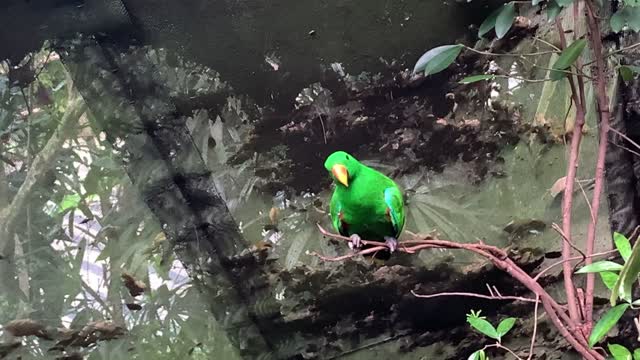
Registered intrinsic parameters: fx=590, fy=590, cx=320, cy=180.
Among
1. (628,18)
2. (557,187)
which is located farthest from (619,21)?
(557,187)

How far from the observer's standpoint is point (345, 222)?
126cm

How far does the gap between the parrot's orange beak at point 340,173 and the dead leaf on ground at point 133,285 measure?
0.64 m

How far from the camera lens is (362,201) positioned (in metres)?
1.19

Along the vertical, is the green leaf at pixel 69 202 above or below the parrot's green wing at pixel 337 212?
above

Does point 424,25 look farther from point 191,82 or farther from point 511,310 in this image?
point 511,310

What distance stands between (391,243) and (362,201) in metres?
0.10

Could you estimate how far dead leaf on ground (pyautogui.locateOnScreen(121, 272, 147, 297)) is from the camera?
147 centimetres

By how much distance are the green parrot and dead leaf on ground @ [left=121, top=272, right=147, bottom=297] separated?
557 millimetres

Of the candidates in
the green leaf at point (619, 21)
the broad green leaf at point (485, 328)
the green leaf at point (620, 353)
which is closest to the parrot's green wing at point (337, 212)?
the broad green leaf at point (485, 328)

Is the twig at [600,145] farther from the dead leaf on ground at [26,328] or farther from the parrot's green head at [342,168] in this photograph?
the dead leaf on ground at [26,328]

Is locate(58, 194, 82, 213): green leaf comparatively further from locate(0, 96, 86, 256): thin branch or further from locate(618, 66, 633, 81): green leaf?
locate(618, 66, 633, 81): green leaf

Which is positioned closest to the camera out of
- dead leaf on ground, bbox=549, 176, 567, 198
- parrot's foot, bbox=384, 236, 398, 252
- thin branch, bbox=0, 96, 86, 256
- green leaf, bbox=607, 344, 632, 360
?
green leaf, bbox=607, 344, 632, 360

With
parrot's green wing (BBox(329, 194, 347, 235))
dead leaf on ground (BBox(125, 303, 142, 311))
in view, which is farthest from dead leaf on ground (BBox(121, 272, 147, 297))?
parrot's green wing (BBox(329, 194, 347, 235))

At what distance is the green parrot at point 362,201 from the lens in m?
1.17
